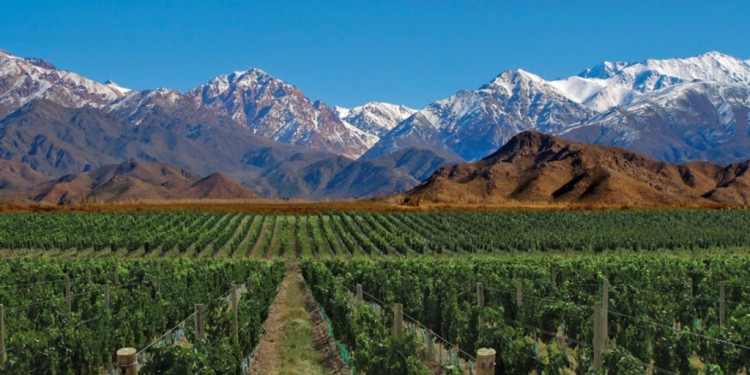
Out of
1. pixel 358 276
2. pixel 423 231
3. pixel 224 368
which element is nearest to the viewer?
pixel 224 368

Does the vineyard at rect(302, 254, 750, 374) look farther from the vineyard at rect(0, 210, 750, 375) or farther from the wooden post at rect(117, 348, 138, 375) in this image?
the wooden post at rect(117, 348, 138, 375)

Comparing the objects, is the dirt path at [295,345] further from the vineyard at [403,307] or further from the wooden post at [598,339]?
the wooden post at [598,339]

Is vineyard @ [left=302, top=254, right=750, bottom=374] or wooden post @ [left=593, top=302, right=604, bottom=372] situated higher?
wooden post @ [left=593, top=302, right=604, bottom=372]

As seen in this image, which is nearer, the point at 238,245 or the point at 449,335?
the point at 449,335

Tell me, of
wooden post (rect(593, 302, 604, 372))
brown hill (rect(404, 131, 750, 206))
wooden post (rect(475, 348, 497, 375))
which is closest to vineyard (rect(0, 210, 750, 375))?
wooden post (rect(593, 302, 604, 372))

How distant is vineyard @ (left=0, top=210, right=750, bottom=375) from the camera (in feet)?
44.3

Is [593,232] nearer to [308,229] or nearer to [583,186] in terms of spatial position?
[308,229]

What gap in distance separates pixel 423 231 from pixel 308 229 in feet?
40.8

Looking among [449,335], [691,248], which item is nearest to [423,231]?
[691,248]

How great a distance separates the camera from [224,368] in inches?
525

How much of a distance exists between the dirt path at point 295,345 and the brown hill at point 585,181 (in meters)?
86.7

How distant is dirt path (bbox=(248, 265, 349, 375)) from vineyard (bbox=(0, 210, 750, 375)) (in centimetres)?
52

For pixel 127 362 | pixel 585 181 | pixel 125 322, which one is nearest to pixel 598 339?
pixel 127 362

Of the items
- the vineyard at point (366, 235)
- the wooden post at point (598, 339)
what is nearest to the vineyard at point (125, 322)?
the wooden post at point (598, 339)
